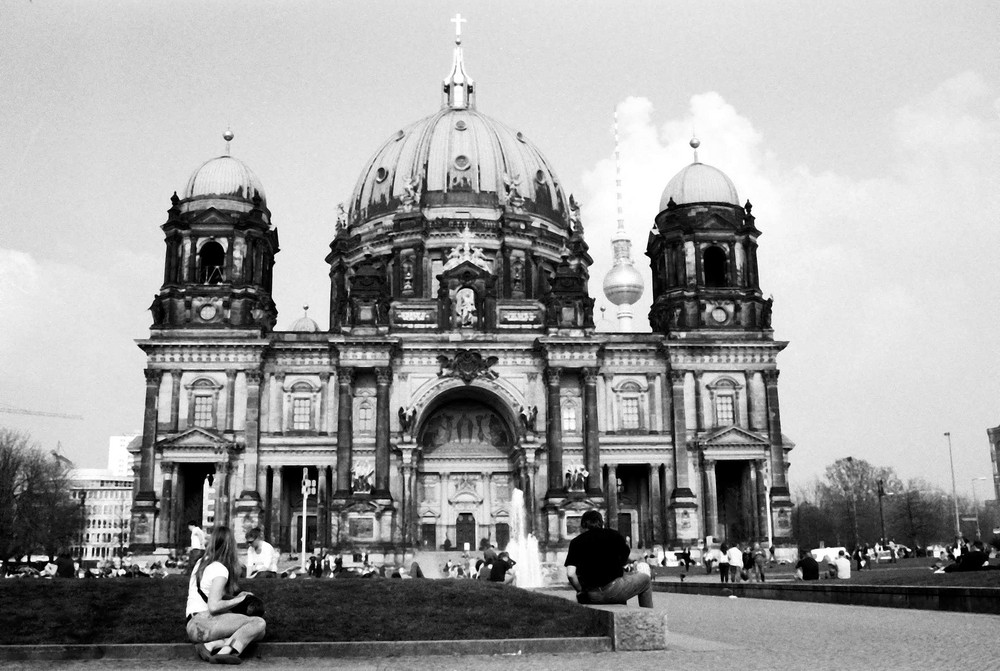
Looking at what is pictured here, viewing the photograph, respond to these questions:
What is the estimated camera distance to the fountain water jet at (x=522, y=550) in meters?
49.2

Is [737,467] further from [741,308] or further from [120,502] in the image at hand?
[120,502]

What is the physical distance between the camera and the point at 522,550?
53688 millimetres

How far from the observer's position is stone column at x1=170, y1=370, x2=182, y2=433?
212ft

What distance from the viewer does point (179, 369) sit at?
65.4 metres

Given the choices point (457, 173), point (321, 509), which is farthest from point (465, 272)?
point (321, 509)

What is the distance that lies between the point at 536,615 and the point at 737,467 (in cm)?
5284

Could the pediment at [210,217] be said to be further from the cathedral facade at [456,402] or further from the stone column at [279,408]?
the stone column at [279,408]

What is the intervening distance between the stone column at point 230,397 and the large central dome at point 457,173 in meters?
19.7

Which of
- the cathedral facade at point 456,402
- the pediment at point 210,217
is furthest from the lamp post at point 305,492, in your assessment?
the pediment at point 210,217

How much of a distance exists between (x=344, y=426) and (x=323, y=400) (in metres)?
2.65

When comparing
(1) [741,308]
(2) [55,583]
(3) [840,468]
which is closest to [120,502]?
(3) [840,468]

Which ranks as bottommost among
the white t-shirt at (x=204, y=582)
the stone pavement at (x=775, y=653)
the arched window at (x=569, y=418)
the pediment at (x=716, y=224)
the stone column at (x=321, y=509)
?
the stone pavement at (x=775, y=653)

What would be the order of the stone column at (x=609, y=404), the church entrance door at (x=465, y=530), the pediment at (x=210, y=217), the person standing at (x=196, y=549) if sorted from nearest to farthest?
the person standing at (x=196, y=549), the stone column at (x=609, y=404), the pediment at (x=210, y=217), the church entrance door at (x=465, y=530)

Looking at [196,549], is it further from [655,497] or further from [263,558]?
[655,497]
